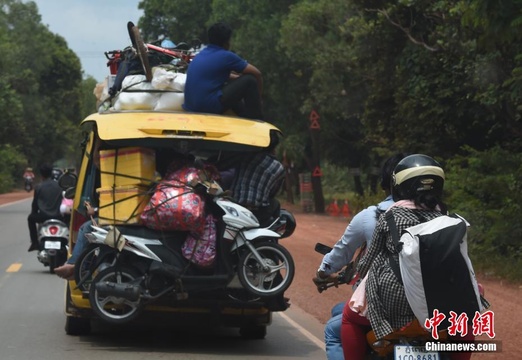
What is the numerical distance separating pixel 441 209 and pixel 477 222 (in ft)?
46.7

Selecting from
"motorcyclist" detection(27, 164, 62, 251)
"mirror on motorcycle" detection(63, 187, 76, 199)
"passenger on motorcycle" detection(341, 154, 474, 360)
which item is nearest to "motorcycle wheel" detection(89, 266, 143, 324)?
"mirror on motorcycle" detection(63, 187, 76, 199)

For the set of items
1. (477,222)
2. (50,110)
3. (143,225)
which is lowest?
(50,110)

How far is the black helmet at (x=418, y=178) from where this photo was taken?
5.46 meters

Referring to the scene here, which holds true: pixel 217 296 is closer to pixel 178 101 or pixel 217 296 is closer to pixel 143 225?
pixel 143 225

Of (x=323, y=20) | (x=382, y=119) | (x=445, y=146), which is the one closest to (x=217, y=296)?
(x=445, y=146)

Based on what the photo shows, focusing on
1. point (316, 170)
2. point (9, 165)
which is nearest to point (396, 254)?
point (316, 170)

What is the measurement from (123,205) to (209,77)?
1.91 metres

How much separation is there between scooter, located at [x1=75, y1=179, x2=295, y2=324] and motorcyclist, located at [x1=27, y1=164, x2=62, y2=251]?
8.00 m

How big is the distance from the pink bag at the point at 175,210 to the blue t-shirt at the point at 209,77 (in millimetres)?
1416

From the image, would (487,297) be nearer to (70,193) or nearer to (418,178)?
(70,193)

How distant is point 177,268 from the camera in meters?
9.62

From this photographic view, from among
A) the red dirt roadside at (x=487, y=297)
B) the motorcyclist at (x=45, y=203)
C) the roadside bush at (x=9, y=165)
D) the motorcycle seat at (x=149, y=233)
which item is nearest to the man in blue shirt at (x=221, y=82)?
the motorcycle seat at (x=149, y=233)

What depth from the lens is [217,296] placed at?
9.80 m

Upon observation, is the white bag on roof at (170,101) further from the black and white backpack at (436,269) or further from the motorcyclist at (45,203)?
the motorcyclist at (45,203)
